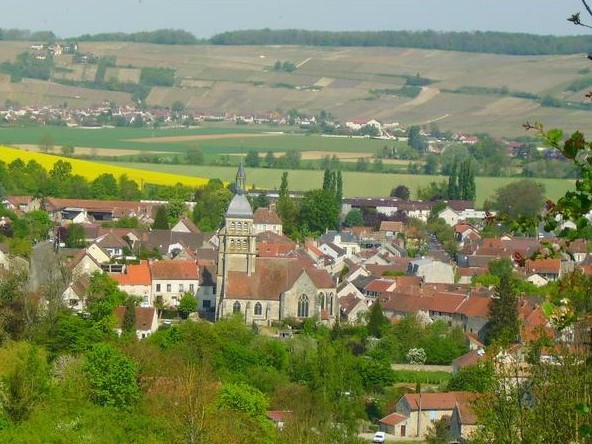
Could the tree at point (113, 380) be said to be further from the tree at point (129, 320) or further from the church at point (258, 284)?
the church at point (258, 284)

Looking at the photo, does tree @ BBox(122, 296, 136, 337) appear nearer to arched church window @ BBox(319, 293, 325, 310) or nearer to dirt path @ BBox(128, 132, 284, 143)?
arched church window @ BBox(319, 293, 325, 310)

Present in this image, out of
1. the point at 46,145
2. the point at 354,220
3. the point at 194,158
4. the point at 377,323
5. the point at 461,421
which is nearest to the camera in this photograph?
the point at 461,421

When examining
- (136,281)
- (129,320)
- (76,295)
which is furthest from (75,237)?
(129,320)

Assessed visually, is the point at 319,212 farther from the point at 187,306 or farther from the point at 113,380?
the point at 113,380

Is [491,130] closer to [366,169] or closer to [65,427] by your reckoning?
[366,169]

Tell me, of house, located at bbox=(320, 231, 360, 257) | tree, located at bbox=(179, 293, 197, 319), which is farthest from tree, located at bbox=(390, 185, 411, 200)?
tree, located at bbox=(179, 293, 197, 319)

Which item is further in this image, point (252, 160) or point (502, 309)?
point (252, 160)

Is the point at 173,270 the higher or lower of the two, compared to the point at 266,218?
higher
